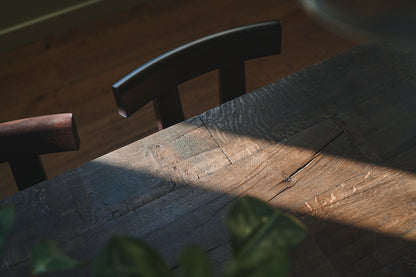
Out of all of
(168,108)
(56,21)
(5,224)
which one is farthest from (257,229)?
(56,21)

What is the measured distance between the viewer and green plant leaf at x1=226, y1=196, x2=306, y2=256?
0.44m

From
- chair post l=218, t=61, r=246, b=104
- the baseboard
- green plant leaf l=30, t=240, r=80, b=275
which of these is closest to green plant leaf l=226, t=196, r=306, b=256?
green plant leaf l=30, t=240, r=80, b=275

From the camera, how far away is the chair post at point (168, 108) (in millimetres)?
962

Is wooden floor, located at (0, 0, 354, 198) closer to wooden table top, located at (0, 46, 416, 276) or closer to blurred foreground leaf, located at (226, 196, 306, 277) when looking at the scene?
wooden table top, located at (0, 46, 416, 276)

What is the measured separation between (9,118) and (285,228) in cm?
164

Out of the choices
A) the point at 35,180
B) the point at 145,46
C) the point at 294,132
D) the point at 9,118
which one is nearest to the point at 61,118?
the point at 35,180

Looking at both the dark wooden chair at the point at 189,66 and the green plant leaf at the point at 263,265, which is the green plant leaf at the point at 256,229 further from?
the dark wooden chair at the point at 189,66

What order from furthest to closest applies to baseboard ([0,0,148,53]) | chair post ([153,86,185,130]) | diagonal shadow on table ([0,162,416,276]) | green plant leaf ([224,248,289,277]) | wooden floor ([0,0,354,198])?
baseboard ([0,0,148,53]) → wooden floor ([0,0,354,198]) → chair post ([153,86,185,130]) → diagonal shadow on table ([0,162,416,276]) → green plant leaf ([224,248,289,277])

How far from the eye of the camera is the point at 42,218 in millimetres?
744

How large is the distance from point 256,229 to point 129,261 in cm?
13

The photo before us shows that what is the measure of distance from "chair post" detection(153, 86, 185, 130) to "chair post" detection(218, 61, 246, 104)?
0.11 meters

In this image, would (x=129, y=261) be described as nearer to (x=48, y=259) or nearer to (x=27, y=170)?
(x=48, y=259)

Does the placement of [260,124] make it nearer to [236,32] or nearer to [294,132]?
[294,132]

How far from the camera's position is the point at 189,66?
3.12ft
